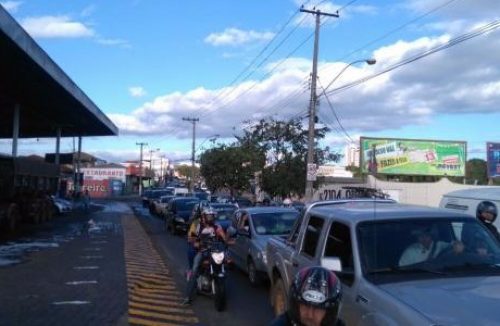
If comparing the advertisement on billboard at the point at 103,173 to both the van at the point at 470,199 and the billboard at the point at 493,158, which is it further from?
the van at the point at 470,199

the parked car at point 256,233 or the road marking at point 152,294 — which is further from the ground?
the parked car at point 256,233

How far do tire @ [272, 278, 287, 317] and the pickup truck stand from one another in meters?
1.12

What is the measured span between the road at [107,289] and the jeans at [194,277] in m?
0.23

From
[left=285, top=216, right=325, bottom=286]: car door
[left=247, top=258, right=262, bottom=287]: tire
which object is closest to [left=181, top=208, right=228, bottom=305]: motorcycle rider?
[left=247, top=258, right=262, bottom=287]: tire

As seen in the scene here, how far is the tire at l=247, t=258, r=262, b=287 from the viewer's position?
43.3 feet

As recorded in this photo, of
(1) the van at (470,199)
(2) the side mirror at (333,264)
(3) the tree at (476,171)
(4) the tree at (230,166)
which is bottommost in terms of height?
(2) the side mirror at (333,264)

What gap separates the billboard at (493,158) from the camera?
190 ft

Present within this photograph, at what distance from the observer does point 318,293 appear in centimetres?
321

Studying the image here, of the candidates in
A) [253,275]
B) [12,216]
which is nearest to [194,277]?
[253,275]

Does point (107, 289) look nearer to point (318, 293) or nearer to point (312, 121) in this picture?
point (318, 293)

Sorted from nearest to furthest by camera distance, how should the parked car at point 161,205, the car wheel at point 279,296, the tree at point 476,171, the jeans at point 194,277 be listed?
the car wheel at point 279,296 → the jeans at point 194,277 → the parked car at point 161,205 → the tree at point 476,171

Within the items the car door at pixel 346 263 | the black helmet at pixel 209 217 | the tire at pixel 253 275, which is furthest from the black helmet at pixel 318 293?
the tire at pixel 253 275

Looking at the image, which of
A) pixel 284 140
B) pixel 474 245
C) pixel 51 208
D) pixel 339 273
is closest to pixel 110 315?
pixel 339 273

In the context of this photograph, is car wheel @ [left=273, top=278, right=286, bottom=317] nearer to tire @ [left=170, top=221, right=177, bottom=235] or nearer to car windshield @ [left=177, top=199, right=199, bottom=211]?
tire @ [left=170, top=221, right=177, bottom=235]
